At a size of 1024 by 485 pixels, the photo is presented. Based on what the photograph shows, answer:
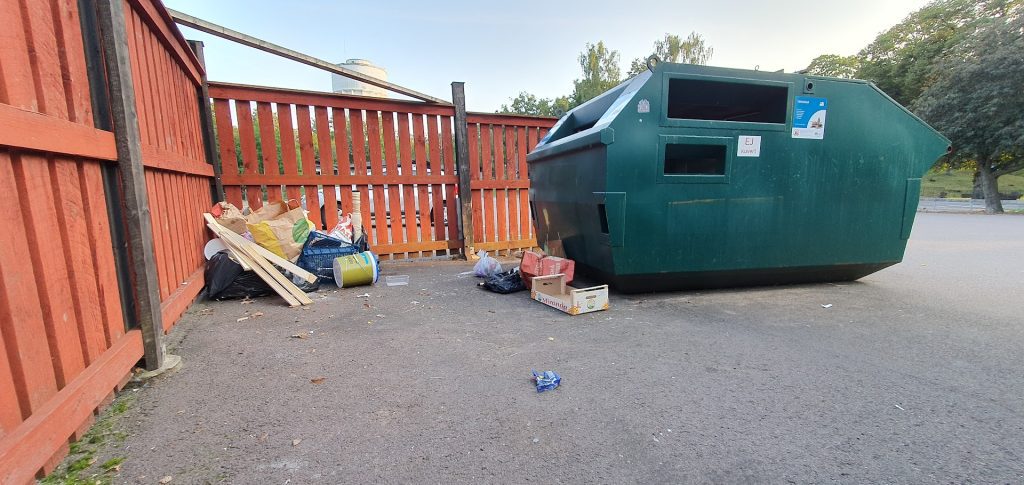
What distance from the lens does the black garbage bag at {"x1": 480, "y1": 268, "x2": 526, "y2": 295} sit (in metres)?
3.86

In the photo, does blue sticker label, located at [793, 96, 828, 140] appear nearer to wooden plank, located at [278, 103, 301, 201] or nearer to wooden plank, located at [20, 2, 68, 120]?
wooden plank, located at [20, 2, 68, 120]

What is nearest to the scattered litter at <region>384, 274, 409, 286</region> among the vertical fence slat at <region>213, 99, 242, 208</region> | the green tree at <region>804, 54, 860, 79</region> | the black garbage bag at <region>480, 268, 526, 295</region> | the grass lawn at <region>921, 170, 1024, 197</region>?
the black garbage bag at <region>480, 268, 526, 295</region>

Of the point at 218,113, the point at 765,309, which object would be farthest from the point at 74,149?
the point at 765,309

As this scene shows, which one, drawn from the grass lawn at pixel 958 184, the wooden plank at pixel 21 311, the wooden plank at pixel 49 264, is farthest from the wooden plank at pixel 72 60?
the grass lawn at pixel 958 184

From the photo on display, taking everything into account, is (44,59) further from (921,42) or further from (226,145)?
(921,42)

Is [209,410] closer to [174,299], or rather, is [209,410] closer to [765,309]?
[174,299]

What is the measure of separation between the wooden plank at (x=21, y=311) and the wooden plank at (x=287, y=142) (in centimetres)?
378

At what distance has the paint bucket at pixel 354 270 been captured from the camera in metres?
4.05

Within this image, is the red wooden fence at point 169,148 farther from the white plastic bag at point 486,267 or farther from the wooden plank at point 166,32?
the white plastic bag at point 486,267

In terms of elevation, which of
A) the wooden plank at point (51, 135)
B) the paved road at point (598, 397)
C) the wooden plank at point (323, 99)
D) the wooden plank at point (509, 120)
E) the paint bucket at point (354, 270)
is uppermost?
the wooden plank at point (323, 99)

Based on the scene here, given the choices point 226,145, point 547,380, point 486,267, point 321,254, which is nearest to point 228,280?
point 321,254

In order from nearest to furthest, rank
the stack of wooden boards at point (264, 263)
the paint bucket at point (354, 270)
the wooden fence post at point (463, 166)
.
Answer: the stack of wooden boards at point (264, 263), the paint bucket at point (354, 270), the wooden fence post at point (463, 166)

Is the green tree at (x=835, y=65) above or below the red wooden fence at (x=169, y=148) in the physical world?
above

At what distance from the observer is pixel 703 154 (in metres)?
3.47
